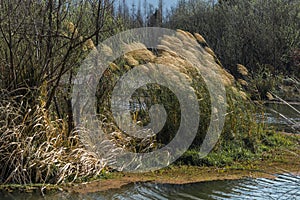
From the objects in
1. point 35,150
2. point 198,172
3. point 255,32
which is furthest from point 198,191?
point 255,32

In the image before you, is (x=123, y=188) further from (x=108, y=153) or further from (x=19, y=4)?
(x=19, y=4)

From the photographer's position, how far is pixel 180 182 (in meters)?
6.06

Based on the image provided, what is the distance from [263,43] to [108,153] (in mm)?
15026

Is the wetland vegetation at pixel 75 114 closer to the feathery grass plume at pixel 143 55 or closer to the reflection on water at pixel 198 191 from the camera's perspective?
the feathery grass plume at pixel 143 55

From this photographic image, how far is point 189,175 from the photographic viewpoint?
640 cm

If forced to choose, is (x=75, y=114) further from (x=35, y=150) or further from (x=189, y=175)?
(x=189, y=175)

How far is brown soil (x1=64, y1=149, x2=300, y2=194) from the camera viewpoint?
Answer: 19.0 feet

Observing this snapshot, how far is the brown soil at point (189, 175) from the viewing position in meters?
5.79

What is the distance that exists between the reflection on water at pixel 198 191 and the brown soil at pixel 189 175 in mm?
155

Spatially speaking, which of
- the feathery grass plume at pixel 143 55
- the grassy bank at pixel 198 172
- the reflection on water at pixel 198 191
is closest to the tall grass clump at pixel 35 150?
the grassy bank at pixel 198 172

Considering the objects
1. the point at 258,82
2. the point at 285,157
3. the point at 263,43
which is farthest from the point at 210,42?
the point at 285,157

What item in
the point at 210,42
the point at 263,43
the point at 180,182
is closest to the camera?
the point at 180,182

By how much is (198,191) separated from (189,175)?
66 cm

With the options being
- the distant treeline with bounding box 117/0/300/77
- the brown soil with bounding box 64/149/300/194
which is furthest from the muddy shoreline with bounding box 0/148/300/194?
the distant treeline with bounding box 117/0/300/77
